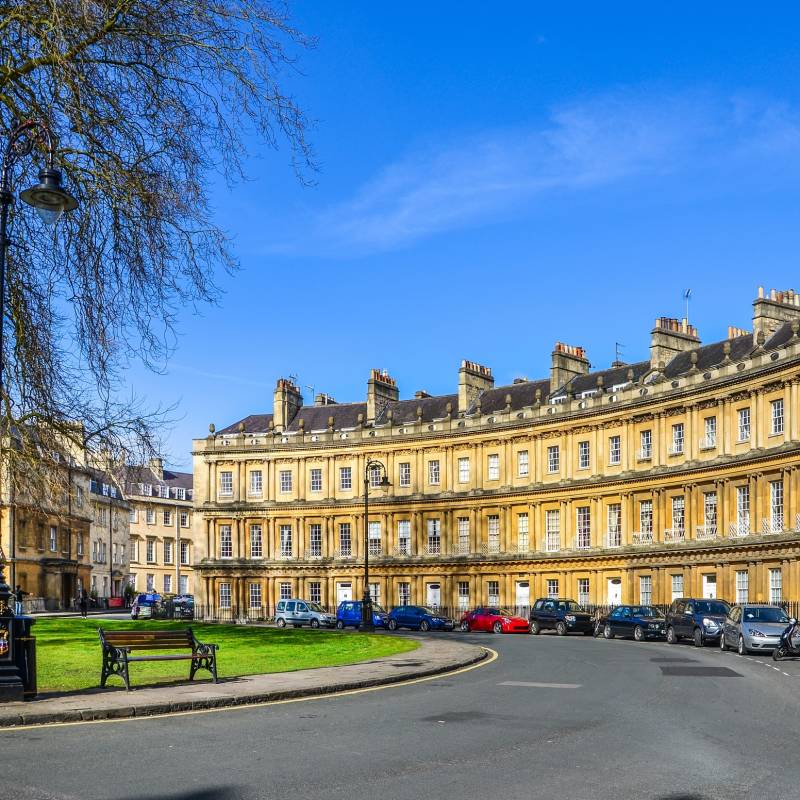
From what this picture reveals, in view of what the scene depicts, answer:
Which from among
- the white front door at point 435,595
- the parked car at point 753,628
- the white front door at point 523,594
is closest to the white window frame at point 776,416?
the parked car at point 753,628

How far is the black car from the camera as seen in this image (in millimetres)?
51562

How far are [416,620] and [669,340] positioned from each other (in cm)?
2269

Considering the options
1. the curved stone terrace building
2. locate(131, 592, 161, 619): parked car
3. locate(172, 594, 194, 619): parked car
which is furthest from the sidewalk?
locate(172, 594, 194, 619): parked car

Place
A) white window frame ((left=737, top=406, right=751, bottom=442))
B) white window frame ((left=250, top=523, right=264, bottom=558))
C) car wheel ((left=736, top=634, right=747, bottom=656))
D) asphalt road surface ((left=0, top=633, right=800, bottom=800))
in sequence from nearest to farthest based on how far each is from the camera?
asphalt road surface ((left=0, top=633, right=800, bottom=800)), car wheel ((left=736, top=634, right=747, bottom=656)), white window frame ((left=737, top=406, right=751, bottom=442)), white window frame ((left=250, top=523, right=264, bottom=558))

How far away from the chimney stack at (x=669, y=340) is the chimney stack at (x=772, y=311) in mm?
7068

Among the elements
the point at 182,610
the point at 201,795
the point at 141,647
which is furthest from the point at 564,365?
the point at 201,795

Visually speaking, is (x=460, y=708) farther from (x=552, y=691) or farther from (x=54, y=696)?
(x=54, y=696)

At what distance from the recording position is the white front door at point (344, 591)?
7731cm

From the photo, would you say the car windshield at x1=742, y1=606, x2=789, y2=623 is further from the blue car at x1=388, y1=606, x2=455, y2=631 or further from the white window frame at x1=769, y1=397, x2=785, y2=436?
the blue car at x1=388, y1=606, x2=455, y2=631

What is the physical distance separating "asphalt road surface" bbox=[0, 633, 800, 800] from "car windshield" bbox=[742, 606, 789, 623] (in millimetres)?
15709

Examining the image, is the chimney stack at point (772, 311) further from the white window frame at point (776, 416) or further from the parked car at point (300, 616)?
the parked car at point (300, 616)

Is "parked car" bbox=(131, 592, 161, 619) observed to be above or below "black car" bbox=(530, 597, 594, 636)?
below

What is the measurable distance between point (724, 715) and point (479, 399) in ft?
202

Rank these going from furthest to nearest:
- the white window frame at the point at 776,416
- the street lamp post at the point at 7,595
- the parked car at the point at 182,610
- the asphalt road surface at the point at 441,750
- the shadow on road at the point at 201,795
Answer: the parked car at the point at 182,610 → the white window frame at the point at 776,416 → the street lamp post at the point at 7,595 → the asphalt road surface at the point at 441,750 → the shadow on road at the point at 201,795
